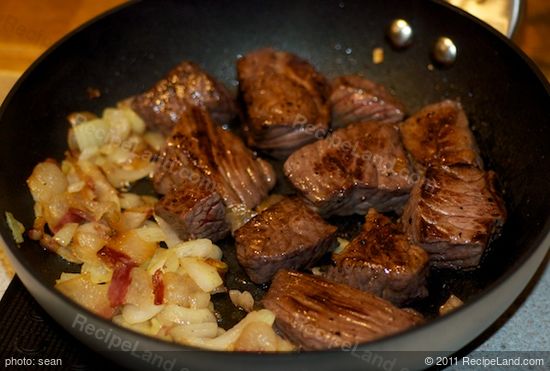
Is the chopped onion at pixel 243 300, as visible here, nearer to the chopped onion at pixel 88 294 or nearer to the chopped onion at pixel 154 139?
the chopped onion at pixel 88 294

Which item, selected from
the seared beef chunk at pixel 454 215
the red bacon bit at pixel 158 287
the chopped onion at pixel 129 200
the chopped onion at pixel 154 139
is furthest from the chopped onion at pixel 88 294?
the seared beef chunk at pixel 454 215

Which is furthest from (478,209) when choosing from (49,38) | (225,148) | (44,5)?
(44,5)

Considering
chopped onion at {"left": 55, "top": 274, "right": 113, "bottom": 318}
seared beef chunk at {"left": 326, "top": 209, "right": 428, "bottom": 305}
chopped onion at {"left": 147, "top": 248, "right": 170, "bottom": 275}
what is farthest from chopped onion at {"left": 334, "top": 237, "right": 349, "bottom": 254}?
chopped onion at {"left": 55, "top": 274, "right": 113, "bottom": 318}

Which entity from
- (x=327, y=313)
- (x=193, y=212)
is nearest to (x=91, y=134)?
(x=193, y=212)

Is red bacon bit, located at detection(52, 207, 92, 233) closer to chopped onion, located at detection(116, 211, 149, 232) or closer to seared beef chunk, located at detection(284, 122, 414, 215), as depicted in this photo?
chopped onion, located at detection(116, 211, 149, 232)

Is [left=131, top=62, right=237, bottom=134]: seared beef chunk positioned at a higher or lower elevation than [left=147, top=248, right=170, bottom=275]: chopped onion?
higher

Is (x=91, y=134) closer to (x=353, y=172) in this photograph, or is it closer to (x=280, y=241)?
(x=280, y=241)
